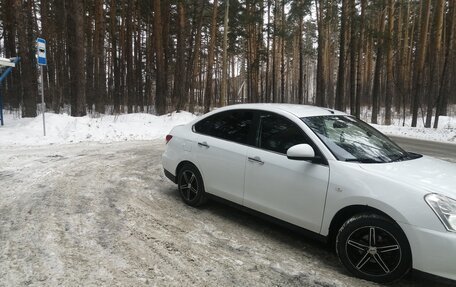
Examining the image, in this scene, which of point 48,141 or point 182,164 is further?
point 48,141

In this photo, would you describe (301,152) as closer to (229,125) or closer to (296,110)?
(296,110)

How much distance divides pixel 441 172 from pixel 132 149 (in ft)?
27.8

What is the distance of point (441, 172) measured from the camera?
3.63 m

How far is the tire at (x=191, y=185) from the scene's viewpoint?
520 cm

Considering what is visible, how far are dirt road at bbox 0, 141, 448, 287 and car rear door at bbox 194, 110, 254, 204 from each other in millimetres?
488

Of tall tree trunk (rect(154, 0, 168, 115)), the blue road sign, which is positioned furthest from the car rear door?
tall tree trunk (rect(154, 0, 168, 115))

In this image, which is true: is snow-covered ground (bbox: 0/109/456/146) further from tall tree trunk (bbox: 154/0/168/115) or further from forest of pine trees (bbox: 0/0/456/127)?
tall tree trunk (bbox: 154/0/168/115)

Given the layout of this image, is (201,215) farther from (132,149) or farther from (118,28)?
(118,28)

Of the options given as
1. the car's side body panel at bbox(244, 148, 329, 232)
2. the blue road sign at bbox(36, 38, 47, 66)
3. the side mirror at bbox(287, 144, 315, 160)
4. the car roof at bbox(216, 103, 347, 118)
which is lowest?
the car's side body panel at bbox(244, 148, 329, 232)

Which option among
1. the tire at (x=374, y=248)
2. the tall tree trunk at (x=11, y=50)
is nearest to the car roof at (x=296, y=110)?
the tire at (x=374, y=248)

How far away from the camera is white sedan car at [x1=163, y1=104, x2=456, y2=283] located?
3033mm

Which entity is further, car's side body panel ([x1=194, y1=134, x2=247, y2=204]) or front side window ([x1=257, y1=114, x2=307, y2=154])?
car's side body panel ([x1=194, y1=134, x2=247, y2=204])

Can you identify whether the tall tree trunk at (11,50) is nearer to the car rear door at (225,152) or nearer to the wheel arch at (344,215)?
the car rear door at (225,152)

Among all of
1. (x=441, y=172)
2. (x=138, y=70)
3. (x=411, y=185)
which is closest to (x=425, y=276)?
(x=411, y=185)
